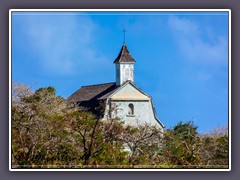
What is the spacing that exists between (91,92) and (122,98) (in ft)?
1.14

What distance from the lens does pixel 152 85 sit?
459 inches

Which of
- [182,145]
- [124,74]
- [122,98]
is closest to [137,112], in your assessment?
[122,98]

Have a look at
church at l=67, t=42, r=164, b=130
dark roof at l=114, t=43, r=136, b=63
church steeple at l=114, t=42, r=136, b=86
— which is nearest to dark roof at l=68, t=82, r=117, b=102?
church at l=67, t=42, r=164, b=130

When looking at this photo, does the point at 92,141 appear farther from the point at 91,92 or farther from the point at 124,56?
the point at 124,56

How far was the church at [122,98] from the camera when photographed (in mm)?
11664

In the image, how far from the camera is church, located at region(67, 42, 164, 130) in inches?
459

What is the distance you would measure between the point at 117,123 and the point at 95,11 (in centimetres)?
129

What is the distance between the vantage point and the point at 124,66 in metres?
11.6

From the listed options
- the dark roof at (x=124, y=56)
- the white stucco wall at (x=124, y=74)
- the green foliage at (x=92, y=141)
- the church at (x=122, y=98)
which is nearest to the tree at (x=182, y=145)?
the green foliage at (x=92, y=141)

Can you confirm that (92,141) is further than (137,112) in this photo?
Yes

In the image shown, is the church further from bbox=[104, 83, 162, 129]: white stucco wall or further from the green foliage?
the green foliage

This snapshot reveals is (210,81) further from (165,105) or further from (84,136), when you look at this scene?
(84,136)

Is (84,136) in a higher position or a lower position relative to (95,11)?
lower
